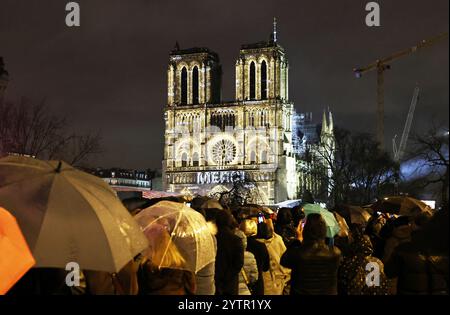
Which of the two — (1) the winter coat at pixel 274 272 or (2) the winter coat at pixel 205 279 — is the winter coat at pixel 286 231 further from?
(2) the winter coat at pixel 205 279

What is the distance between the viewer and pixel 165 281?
655cm

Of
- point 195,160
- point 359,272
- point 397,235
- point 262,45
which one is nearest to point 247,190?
point 195,160

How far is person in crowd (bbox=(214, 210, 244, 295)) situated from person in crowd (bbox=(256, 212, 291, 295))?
40.9 inches

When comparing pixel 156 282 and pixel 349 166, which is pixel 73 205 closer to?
pixel 156 282

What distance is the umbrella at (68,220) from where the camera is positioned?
5.27 m

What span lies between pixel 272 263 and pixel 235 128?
85.8m

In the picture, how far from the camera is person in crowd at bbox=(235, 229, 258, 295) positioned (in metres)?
8.82

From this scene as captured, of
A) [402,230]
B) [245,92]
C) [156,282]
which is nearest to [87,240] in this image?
[156,282]

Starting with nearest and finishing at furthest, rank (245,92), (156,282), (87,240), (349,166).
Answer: (87,240), (156,282), (349,166), (245,92)

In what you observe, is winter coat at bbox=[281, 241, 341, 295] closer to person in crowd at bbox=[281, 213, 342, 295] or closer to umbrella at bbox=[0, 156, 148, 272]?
person in crowd at bbox=[281, 213, 342, 295]

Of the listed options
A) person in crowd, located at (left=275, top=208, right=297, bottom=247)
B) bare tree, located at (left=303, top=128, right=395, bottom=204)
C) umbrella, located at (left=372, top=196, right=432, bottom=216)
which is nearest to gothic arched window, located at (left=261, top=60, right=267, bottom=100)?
bare tree, located at (left=303, top=128, right=395, bottom=204)

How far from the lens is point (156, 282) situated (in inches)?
258
